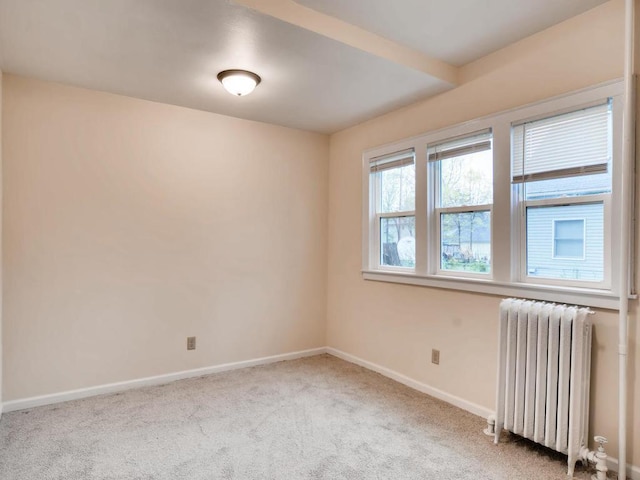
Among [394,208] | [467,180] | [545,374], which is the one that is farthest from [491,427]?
[394,208]

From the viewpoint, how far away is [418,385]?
3.23 m

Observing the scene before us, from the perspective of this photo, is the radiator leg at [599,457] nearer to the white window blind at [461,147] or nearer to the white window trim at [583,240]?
the white window trim at [583,240]

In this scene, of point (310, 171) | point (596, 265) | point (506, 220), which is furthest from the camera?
point (310, 171)

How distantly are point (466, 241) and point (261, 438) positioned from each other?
204cm

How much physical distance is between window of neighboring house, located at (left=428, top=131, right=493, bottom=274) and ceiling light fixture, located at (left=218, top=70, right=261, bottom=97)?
153cm

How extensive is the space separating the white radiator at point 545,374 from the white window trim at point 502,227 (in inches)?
5.7

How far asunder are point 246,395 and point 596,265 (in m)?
2.61

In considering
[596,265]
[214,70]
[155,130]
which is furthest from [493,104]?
[155,130]

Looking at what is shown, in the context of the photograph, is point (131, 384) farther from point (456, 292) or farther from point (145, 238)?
point (456, 292)

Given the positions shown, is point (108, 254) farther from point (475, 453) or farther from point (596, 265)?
point (596, 265)

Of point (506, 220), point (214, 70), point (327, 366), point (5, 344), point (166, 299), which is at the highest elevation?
point (214, 70)

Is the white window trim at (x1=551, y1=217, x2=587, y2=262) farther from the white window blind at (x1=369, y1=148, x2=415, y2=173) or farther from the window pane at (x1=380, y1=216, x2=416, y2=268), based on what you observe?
the white window blind at (x1=369, y1=148, x2=415, y2=173)

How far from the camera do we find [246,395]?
3.09 meters

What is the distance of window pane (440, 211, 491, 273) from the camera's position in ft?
9.30
